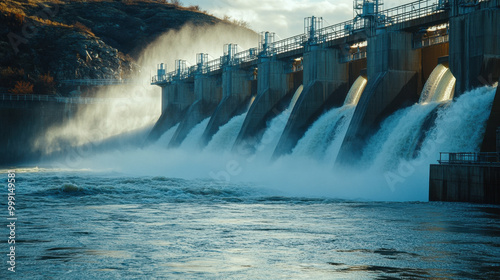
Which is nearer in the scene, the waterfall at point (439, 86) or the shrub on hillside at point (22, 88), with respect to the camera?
the waterfall at point (439, 86)

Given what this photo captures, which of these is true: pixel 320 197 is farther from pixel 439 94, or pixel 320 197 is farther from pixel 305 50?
pixel 305 50

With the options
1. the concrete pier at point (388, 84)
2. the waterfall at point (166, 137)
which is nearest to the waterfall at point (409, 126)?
the concrete pier at point (388, 84)

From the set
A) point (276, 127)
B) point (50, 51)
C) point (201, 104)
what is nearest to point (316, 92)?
point (276, 127)

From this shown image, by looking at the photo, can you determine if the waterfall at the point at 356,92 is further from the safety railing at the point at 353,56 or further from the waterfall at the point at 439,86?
the waterfall at the point at 439,86

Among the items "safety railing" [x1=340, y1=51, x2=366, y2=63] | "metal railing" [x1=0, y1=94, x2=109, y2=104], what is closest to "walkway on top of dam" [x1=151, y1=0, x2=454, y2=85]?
"safety railing" [x1=340, y1=51, x2=366, y2=63]

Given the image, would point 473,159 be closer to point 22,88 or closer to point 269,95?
point 269,95

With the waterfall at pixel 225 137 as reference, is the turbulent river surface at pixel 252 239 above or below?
below

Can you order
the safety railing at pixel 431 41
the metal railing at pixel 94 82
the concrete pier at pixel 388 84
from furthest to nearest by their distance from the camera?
1. the metal railing at pixel 94 82
2. the concrete pier at pixel 388 84
3. the safety railing at pixel 431 41

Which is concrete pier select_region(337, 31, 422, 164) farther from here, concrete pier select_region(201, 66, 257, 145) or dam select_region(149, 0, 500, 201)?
concrete pier select_region(201, 66, 257, 145)
